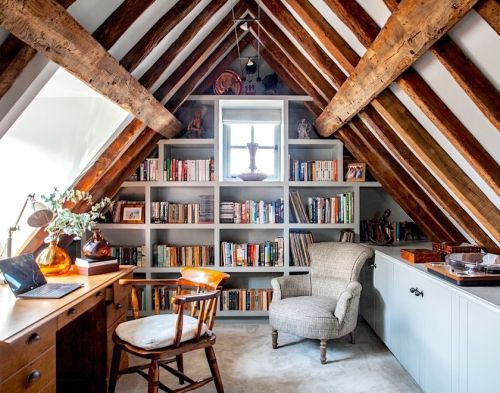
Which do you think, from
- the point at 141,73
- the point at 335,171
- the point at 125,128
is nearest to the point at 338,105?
the point at 335,171

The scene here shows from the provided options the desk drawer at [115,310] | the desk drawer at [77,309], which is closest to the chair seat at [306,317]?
the desk drawer at [115,310]

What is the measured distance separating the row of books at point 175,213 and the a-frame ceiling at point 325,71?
0.45 meters

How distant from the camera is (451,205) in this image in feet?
8.67

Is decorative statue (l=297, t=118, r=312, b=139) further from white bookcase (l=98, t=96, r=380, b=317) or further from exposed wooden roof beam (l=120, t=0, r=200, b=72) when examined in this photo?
exposed wooden roof beam (l=120, t=0, r=200, b=72)

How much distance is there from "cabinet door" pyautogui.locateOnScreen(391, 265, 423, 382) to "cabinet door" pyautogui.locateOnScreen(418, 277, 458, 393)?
7 centimetres

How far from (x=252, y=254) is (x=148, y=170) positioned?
1.30 metres

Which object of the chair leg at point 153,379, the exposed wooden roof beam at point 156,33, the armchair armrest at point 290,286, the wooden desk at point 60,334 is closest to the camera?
the wooden desk at point 60,334

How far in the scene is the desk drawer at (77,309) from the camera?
5.85 feet

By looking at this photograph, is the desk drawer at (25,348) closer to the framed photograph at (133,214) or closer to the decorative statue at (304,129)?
the framed photograph at (133,214)

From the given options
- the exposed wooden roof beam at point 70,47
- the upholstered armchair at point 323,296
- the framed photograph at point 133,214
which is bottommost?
the upholstered armchair at point 323,296

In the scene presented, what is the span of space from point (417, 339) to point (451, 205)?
3.18 feet

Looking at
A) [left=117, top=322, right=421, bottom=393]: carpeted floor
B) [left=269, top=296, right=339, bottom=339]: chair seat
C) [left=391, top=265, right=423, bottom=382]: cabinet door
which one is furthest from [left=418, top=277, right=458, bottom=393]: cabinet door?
[left=269, top=296, right=339, bottom=339]: chair seat

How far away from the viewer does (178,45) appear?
251 centimetres

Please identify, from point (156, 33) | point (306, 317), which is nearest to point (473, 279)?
point (306, 317)
